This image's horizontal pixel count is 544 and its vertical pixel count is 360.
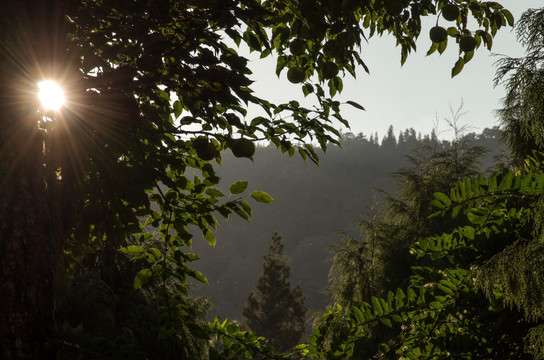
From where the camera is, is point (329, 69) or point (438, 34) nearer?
point (438, 34)

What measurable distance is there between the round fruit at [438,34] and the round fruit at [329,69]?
52cm

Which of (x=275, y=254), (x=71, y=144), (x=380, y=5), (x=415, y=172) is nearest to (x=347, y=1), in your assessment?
(x=380, y=5)

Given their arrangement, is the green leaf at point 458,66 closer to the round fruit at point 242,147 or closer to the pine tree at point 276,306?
the round fruit at point 242,147

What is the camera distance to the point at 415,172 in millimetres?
11625

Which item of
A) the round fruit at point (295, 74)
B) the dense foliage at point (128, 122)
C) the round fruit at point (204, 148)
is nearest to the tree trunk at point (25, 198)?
the dense foliage at point (128, 122)

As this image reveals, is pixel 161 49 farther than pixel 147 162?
No

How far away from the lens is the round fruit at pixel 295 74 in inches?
102

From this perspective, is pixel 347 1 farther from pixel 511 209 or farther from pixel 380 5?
pixel 511 209

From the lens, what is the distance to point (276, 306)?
1363 inches

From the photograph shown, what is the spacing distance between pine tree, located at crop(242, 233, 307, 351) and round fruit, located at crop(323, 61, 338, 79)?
105 ft

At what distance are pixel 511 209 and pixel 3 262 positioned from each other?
6.88 feet

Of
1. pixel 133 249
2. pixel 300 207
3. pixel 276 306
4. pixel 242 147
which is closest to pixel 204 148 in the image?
pixel 242 147

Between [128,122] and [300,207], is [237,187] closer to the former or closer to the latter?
[128,122]

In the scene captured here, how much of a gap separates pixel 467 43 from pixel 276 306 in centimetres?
3407
